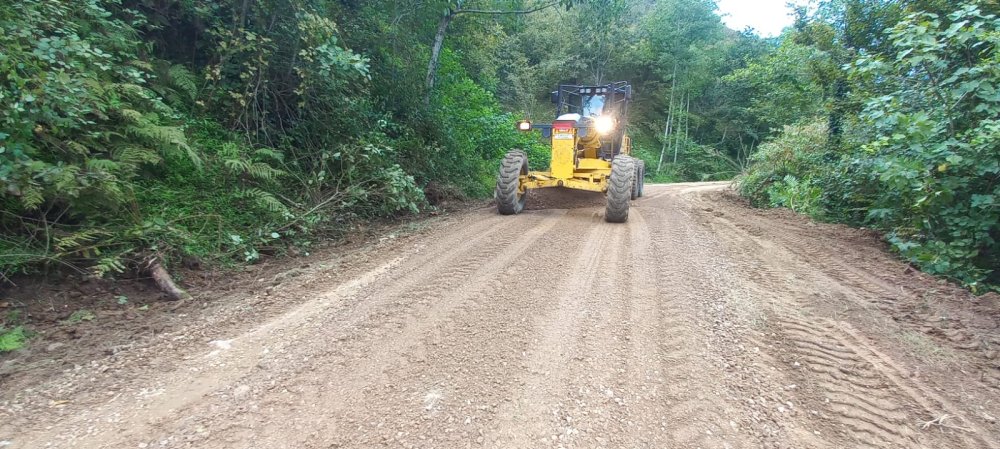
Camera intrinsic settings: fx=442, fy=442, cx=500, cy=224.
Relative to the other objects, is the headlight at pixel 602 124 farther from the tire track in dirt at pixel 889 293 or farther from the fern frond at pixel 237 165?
the fern frond at pixel 237 165

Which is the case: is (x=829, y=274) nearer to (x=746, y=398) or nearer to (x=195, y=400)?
(x=746, y=398)

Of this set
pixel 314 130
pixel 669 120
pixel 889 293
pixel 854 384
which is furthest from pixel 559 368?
pixel 669 120

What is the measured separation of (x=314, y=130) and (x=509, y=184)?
312 cm

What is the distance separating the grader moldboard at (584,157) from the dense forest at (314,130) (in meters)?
1.63

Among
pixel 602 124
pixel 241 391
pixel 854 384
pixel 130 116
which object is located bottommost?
pixel 241 391

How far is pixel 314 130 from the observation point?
6.70 meters

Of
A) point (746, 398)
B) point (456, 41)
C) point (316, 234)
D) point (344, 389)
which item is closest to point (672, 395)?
point (746, 398)

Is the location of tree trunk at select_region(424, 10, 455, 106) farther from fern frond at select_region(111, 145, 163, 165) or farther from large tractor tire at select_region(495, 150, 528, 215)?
fern frond at select_region(111, 145, 163, 165)

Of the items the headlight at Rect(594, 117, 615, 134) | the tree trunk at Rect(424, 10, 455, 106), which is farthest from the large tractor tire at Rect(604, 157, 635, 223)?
the tree trunk at Rect(424, 10, 455, 106)

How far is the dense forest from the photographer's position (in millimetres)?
3607

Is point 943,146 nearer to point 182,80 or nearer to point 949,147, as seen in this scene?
point 949,147

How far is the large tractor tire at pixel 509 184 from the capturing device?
7.32m

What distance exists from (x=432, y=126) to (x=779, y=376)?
775 cm

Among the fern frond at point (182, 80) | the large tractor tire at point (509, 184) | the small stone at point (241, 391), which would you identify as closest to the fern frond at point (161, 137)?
the fern frond at point (182, 80)
